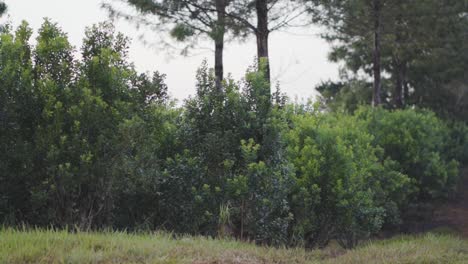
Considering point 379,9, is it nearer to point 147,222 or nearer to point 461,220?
point 461,220

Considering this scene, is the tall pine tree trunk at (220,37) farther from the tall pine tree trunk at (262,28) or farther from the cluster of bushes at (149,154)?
the cluster of bushes at (149,154)

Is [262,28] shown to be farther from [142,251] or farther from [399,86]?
[399,86]

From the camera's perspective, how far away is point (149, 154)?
28.0ft

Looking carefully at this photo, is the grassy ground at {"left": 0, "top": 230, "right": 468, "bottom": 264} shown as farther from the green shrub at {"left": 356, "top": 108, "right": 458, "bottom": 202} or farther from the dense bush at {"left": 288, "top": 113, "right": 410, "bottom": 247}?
the green shrub at {"left": 356, "top": 108, "right": 458, "bottom": 202}

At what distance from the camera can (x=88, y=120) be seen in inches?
323

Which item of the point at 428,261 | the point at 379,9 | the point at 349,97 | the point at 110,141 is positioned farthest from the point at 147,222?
the point at 349,97

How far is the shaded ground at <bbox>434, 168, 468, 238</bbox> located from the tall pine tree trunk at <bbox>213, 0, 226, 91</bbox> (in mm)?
8939

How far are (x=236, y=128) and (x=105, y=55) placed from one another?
2335 millimetres

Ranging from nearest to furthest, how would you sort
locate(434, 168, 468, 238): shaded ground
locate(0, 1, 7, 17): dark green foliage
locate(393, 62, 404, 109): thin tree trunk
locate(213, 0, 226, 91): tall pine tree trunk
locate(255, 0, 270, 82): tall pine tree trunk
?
locate(213, 0, 226, 91): tall pine tree trunk
locate(255, 0, 270, 82): tall pine tree trunk
locate(0, 1, 7, 17): dark green foliage
locate(434, 168, 468, 238): shaded ground
locate(393, 62, 404, 109): thin tree trunk

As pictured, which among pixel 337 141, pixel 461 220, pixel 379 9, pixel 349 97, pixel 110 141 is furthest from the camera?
pixel 349 97

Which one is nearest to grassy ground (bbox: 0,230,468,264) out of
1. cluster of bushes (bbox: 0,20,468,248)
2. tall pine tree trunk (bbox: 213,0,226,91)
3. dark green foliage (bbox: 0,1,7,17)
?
cluster of bushes (bbox: 0,20,468,248)

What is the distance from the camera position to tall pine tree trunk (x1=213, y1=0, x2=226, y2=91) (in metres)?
16.1

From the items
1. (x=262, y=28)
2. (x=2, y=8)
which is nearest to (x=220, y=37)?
(x=262, y=28)

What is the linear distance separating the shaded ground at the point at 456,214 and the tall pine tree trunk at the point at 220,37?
8.94m
